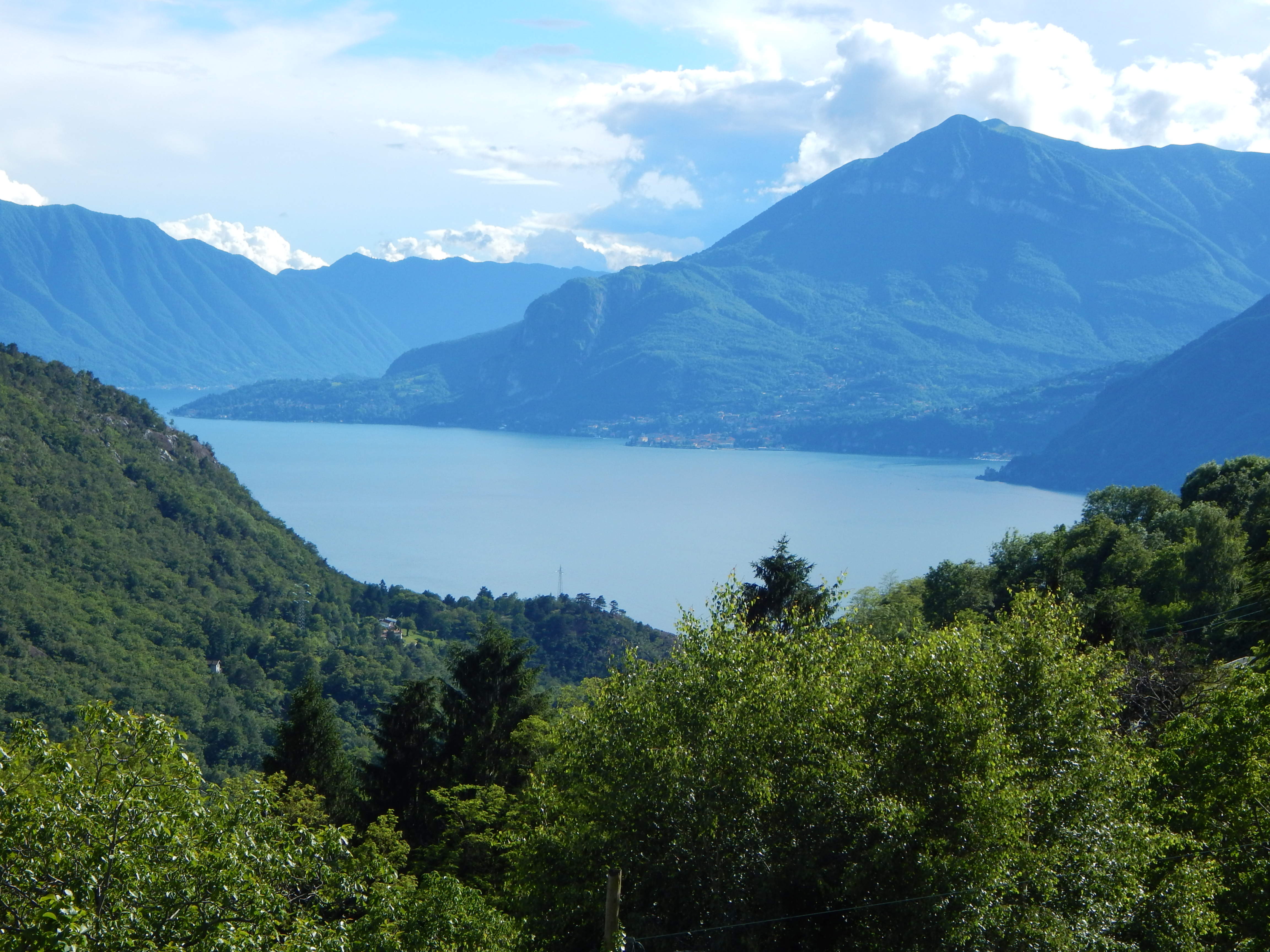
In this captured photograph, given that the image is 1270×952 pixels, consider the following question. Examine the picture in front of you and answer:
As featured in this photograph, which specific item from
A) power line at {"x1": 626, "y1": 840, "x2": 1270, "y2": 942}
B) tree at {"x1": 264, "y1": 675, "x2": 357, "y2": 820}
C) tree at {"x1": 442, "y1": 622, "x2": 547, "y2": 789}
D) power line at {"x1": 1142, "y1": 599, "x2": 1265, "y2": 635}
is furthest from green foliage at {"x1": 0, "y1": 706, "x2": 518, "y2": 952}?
power line at {"x1": 1142, "y1": 599, "x2": 1265, "y2": 635}

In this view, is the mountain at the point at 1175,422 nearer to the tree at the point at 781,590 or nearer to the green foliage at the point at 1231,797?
the tree at the point at 781,590

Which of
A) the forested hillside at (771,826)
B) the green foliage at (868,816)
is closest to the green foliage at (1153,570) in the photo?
the forested hillside at (771,826)

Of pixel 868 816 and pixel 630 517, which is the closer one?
pixel 868 816

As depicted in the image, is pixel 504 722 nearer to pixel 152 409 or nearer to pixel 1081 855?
pixel 1081 855

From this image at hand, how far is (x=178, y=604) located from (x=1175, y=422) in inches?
5248

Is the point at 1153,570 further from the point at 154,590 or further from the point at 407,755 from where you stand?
the point at 154,590

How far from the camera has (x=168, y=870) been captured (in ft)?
22.3

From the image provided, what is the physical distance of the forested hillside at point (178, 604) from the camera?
153 ft

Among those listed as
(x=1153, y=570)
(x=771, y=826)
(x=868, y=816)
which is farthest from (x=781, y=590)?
(x=1153, y=570)

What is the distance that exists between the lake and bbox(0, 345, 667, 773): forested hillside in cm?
1017

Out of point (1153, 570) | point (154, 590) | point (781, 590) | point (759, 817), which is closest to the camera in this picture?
point (759, 817)

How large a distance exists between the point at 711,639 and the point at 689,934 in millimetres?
2866

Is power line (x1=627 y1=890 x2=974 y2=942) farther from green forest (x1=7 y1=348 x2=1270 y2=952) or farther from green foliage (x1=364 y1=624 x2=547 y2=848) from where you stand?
green foliage (x1=364 y1=624 x2=547 y2=848)

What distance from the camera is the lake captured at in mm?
89125
